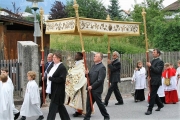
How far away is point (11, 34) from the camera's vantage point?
15.2 meters

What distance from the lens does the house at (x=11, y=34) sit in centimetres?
1458

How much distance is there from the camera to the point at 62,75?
28.2 feet

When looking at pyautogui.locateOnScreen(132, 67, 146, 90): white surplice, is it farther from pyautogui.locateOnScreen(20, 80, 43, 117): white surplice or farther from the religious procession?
pyautogui.locateOnScreen(20, 80, 43, 117): white surplice

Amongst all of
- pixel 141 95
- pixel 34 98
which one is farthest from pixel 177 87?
pixel 34 98

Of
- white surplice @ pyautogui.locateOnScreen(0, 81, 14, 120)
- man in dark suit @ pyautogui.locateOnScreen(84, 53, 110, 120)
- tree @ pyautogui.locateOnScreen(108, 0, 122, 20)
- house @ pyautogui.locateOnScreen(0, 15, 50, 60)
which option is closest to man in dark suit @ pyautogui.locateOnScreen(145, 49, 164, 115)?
man in dark suit @ pyautogui.locateOnScreen(84, 53, 110, 120)

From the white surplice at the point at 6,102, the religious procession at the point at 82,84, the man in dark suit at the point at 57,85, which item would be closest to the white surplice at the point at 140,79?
the religious procession at the point at 82,84

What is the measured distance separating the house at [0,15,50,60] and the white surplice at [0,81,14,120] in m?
5.61

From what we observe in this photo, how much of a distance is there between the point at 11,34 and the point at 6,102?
6890 millimetres

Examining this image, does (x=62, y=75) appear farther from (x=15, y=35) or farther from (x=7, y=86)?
(x=15, y=35)

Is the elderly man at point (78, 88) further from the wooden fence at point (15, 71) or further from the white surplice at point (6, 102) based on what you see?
the wooden fence at point (15, 71)

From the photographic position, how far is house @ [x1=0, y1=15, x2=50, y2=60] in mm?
14580

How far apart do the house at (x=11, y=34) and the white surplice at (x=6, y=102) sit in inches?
221

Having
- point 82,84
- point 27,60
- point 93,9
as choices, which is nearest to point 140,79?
point 82,84

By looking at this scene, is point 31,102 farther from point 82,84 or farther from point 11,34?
point 11,34
